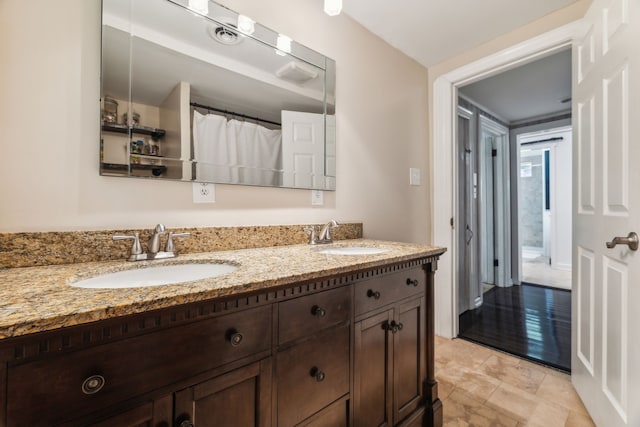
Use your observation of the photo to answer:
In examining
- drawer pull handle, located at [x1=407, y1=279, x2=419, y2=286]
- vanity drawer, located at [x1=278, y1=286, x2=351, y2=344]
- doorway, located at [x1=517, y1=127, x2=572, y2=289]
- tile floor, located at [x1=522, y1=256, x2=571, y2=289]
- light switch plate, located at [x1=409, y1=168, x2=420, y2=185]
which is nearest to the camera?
vanity drawer, located at [x1=278, y1=286, x2=351, y2=344]

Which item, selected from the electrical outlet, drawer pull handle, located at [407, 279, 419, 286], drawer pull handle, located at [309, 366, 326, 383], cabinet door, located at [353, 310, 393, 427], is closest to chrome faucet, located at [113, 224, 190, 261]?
the electrical outlet

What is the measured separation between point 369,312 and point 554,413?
1257 millimetres

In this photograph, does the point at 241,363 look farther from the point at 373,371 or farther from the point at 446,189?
the point at 446,189

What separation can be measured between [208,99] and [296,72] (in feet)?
1.78

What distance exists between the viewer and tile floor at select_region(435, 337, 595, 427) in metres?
1.39

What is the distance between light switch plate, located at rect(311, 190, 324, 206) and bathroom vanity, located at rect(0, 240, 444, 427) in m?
0.60

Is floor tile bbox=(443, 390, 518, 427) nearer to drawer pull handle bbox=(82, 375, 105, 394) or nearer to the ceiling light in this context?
drawer pull handle bbox=(82, 375, 105, 394)

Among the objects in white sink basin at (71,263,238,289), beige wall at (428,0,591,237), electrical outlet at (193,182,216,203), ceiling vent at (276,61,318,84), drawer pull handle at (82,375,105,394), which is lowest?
drawer pull handle at (82,375,105,394)

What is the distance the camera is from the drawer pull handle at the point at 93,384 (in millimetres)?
501

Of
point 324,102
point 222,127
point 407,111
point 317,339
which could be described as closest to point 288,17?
point 324,102

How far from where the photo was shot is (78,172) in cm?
96

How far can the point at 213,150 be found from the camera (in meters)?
1.23

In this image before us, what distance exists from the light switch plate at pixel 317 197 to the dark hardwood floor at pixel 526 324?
1.71m

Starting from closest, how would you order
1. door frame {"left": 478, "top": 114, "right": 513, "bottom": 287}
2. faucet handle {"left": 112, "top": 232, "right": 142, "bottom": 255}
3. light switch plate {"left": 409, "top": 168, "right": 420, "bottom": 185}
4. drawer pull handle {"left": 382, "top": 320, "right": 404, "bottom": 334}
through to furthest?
faucet handle {"left": 112, "top": 232, "right": 142, "bottom": 255} < drawer pull handle {"left": 382, "top": 320, "right": 404, "bottom": 334} < light switch plate {"left": 409, "top": 168, "right": 420, "bottom": 185} < door frame {"left": 478, "top": 114, "right": 513, "bottom": 287}
